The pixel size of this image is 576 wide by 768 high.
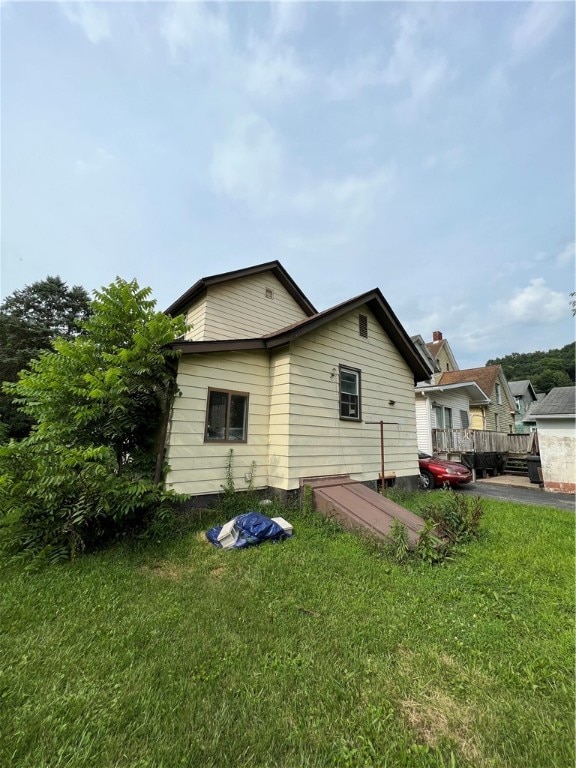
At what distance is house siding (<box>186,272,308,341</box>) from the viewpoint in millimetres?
10094

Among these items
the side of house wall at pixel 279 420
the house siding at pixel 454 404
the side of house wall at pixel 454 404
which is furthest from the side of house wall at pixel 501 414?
the side of house wall at pixel 279 420

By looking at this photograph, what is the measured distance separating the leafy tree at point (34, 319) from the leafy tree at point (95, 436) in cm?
1666

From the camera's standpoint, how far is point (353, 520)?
576cm

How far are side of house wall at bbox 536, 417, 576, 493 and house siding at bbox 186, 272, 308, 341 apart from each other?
10.1 m

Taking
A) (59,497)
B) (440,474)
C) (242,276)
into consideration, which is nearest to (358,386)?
(242,276)

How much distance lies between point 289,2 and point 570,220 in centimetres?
767

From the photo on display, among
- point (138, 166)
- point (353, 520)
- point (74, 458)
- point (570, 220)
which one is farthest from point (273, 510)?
point (138, 166)

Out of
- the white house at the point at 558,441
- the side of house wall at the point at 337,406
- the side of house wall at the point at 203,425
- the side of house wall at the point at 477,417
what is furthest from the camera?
the side of house wall at the point at 477,417

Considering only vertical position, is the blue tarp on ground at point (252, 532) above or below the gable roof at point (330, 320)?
below

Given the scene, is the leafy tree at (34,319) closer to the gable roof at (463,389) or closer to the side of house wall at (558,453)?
the gable roof at (463,389)

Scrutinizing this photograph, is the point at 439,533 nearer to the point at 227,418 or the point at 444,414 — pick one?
the point at 227,418

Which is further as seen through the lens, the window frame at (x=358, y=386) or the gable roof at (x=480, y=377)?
the gable roof at (x=480, y=377)

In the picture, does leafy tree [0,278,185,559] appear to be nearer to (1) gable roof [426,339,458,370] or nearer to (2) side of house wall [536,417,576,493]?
(2) side of house wall [536,417,576,493]

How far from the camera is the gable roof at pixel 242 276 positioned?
996cm
